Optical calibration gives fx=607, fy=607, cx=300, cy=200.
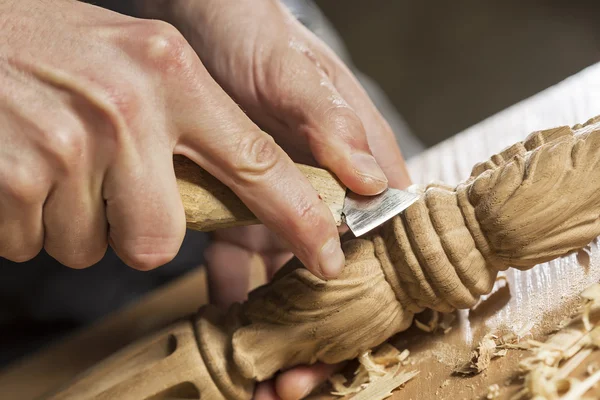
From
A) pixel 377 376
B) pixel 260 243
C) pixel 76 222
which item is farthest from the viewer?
pixel 260 243

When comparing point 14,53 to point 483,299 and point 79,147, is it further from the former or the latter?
point 483,299

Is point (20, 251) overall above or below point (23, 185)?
below

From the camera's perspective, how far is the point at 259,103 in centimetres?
193

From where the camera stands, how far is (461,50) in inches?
214

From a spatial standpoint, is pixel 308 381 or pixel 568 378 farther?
pixel 308 381

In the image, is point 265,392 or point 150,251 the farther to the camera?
point 265,392

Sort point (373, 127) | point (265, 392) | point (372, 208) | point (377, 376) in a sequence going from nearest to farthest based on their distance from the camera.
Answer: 1. point (372, 208)
2. point (377, 376)
3. point (265, 392)
4. point (373, 127)

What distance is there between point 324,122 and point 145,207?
59 cm

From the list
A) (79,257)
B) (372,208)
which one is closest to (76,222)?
(79,257)

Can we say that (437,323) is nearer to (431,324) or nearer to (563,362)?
(431,324)

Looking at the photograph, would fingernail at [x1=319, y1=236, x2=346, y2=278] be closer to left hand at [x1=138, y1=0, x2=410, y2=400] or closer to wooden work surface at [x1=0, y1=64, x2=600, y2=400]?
left hand at [x1=138, y1=0, x2=410, y2=400]

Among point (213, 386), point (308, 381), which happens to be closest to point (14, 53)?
point (213, 386)

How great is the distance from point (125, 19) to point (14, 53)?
235mm

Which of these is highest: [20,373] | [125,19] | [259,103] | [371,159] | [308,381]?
[125,19]
